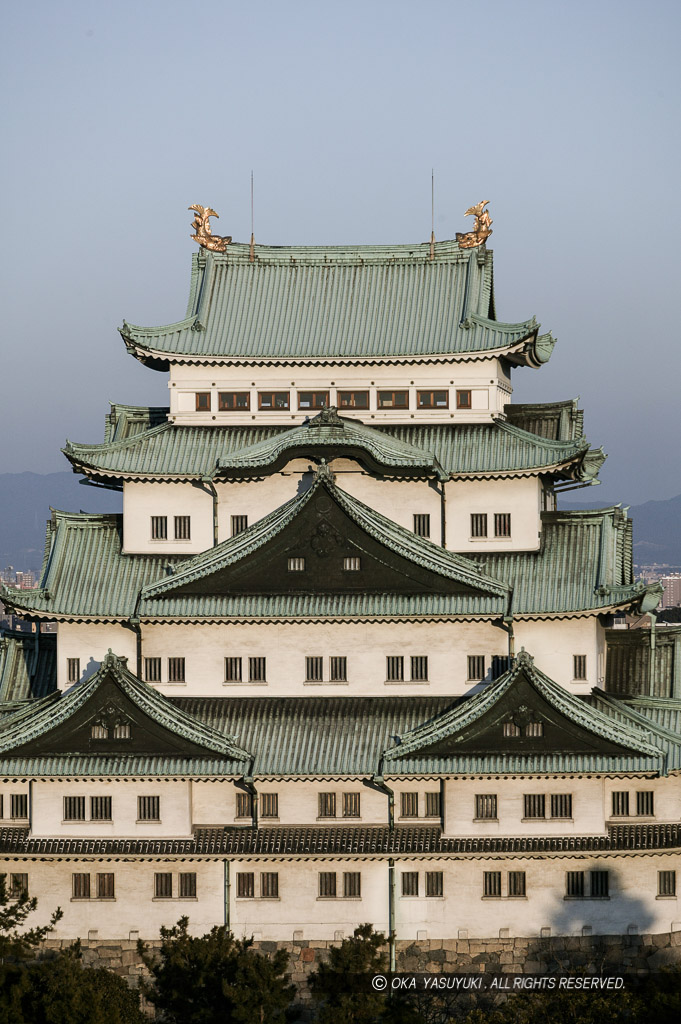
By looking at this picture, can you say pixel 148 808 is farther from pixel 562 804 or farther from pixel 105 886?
pixel 562 804

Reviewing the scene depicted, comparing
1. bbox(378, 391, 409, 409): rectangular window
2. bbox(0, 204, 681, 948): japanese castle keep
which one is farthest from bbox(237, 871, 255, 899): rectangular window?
bbox(378, 391, 409, 409): rectangular window

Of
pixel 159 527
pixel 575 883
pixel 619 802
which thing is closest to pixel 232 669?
pixel 159 527

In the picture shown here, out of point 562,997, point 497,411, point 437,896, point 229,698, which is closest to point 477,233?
point 497,411

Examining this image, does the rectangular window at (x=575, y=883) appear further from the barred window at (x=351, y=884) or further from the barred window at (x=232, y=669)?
the barred window at (x=232, y=669)

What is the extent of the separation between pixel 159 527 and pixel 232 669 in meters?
5.91

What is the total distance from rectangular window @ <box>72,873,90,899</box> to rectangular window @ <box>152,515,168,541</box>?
11678 mm

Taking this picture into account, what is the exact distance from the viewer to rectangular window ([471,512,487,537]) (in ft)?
184

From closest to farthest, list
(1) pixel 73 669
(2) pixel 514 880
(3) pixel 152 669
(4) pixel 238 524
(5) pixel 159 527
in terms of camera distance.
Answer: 1. (2) pixel 514 880
2. (3) pixel 152 669
3. (1) pixel 73 669
4. (4) pixel 238 524
5. (5) pixel 159 527

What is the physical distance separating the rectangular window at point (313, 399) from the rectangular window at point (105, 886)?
17517 mm

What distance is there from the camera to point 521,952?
5097cm

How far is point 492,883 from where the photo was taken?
51.4m

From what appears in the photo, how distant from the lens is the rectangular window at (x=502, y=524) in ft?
184

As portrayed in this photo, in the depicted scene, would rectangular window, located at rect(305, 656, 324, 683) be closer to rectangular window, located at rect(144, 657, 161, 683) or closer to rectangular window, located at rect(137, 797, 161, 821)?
rectangular window, located at rect(144, 657, 161, 683)

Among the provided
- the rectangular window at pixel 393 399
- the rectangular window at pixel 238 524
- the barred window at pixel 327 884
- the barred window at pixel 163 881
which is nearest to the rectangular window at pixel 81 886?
the barred window at pixel 163 881
